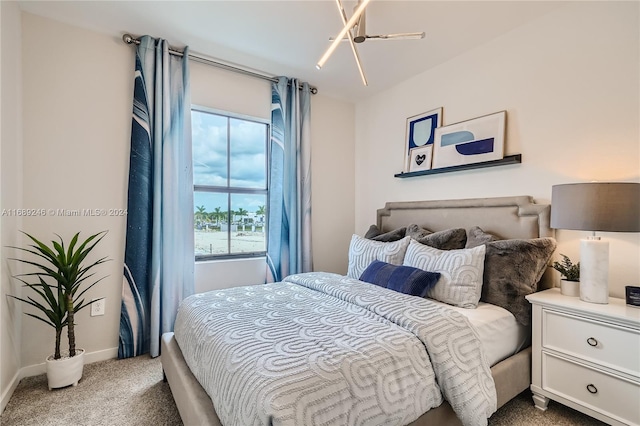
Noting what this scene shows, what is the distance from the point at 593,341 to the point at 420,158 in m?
1.96

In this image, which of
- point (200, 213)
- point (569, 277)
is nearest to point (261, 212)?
point (200, 213)

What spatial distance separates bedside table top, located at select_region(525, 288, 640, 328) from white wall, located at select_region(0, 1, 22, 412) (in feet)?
10.7

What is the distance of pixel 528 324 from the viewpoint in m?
1.90

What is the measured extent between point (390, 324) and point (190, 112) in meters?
2.44

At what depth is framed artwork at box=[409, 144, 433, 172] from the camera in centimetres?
299

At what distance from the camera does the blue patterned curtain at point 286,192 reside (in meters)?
3.21

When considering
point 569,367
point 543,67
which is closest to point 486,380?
point 569,367

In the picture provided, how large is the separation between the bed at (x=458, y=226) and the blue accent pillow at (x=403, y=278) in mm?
439

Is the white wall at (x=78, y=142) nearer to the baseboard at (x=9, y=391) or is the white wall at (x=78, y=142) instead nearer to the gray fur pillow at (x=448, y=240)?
the baseboard at (x=9, y=391)

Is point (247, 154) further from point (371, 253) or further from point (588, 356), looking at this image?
point (588, 356)

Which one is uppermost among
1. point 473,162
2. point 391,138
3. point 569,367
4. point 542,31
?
point 542,31

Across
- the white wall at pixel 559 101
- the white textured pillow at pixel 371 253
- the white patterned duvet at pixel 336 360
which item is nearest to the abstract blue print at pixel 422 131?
the white wall at pixel 559 101

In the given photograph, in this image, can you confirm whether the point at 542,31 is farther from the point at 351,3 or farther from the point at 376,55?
the point at 351,3

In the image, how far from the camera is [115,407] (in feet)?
5.95
